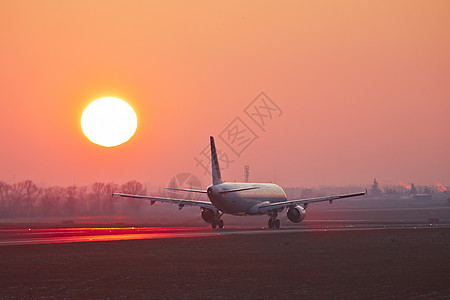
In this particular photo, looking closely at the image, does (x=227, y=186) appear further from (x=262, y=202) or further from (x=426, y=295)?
(x=426, y=295)

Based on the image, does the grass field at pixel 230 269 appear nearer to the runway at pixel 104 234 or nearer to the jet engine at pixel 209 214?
the runway at pixel 104 234

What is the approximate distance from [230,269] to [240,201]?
114ft

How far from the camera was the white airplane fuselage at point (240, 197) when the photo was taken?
62.2 meters

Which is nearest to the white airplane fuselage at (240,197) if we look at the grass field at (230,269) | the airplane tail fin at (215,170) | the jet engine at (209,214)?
the airplane tail fin at (215,170)

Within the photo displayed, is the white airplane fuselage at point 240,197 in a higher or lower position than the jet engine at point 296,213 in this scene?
higher

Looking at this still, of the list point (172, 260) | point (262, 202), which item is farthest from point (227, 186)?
point (172, 260)

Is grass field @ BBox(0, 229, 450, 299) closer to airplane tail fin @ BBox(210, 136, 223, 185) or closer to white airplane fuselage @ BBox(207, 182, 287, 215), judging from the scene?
white airplane fuselage @ BBox(207, 182, 287, 215)

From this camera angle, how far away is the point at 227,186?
62781 mm

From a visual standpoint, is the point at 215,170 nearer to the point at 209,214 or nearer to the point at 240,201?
the point at 240,201

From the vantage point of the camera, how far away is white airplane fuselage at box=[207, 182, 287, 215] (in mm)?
62156

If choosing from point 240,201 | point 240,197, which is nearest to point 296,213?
point 240,201

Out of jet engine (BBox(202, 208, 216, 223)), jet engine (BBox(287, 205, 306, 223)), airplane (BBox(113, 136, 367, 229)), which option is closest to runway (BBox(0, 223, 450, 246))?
airplane (BBox(113, 136, 367, 229))

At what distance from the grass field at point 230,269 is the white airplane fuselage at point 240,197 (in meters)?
16.4

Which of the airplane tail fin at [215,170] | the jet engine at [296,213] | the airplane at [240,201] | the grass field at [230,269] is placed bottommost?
the grass field at [230,269]
